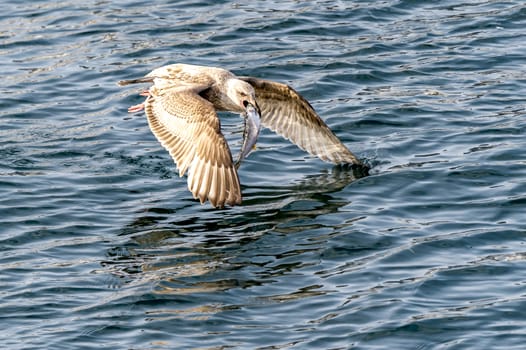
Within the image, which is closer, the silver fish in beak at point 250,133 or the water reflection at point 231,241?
the water reflection at point 231,241

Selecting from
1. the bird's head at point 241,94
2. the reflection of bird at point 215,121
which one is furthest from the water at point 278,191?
the bird's head at point 241,94

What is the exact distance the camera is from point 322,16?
17.8m

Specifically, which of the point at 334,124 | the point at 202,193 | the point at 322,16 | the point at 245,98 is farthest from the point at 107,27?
the point at 202,193

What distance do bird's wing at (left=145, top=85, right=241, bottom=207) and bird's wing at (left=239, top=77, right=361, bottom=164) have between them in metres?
1.06

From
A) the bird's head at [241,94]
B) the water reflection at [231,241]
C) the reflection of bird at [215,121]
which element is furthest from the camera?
the bird's head at [241,94]

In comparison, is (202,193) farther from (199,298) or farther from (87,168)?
(87,168)

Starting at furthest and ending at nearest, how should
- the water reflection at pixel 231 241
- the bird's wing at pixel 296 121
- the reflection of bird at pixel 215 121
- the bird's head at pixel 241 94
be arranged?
1. the bird's wing at pixel 296 121
2. the bird's head at pixel 241 94
3. the reflection of bird at pixel 215 121
4. the water reflection at pixel 231 241

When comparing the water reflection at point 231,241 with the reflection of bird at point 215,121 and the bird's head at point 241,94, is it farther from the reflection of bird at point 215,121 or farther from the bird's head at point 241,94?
the bird's head at point 241,94

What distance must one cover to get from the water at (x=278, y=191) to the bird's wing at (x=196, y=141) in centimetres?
43

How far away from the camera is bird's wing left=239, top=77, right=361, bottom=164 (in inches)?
503

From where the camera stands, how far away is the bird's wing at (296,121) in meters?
12.8

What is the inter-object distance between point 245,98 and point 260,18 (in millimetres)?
5949

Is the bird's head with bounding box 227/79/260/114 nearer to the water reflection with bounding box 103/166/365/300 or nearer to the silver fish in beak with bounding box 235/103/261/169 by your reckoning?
the silver fish in beak with bounding box 235/103/261/169

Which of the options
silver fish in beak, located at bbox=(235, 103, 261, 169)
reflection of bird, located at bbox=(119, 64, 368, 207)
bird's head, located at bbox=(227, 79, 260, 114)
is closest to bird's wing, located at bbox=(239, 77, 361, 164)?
reflection of bird, located at bbox=(119, 64, 368, 207)
